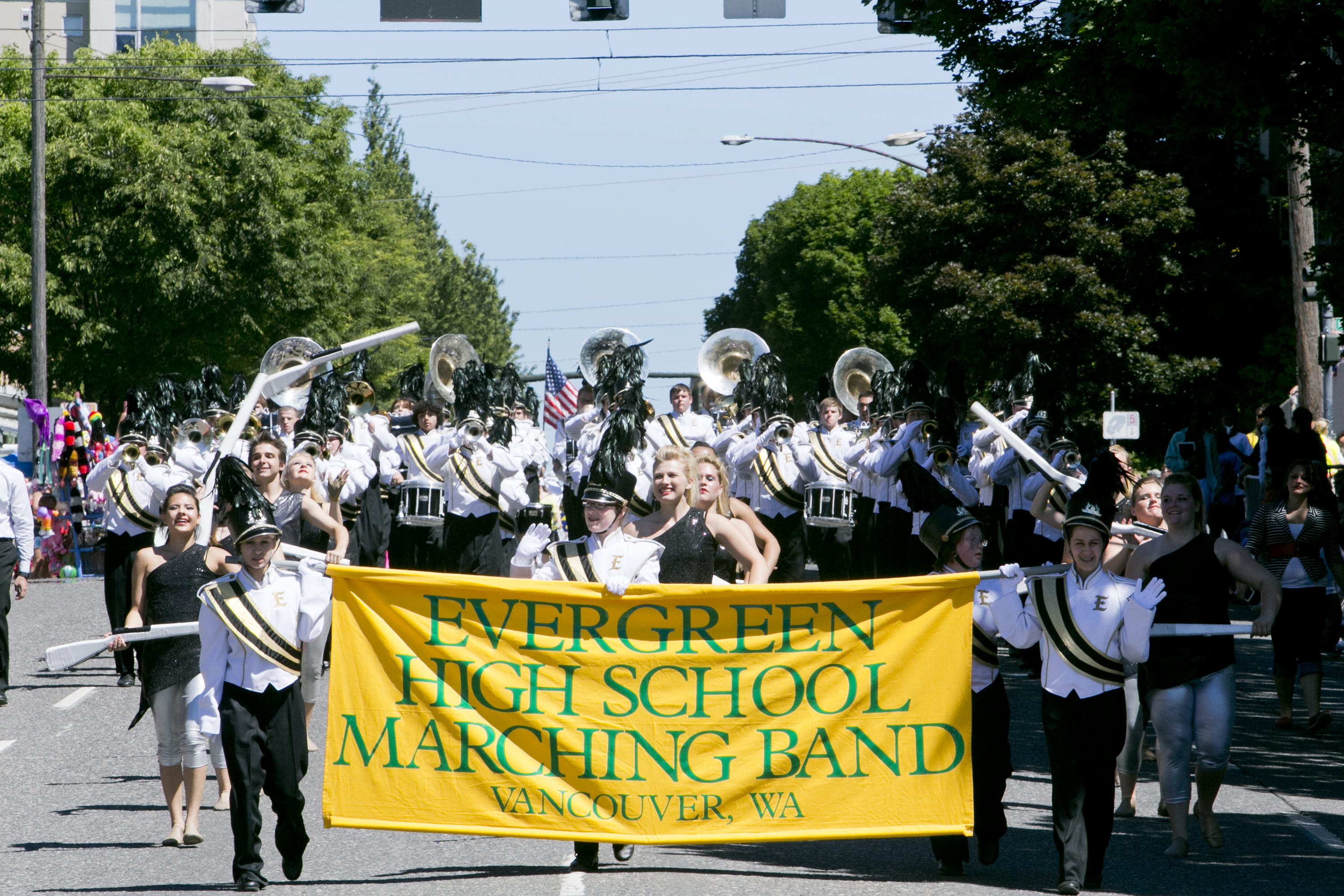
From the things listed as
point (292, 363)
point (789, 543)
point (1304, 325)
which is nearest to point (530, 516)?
point (292, 363)

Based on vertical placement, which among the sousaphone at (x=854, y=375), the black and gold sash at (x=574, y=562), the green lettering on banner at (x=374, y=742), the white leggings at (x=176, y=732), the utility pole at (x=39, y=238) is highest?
the utility pole at (x=39, y=238)

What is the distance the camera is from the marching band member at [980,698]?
7.33 m

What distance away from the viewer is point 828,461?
51.0ft

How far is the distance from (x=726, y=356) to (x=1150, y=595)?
13544 millimetres

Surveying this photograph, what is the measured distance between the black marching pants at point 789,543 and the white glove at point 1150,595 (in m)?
8.75

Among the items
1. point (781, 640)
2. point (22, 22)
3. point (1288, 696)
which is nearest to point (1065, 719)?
point (781, 640)

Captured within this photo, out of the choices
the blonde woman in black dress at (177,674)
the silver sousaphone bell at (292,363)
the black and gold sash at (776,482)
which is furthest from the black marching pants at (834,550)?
the blonde woman in black dress at (177,674)

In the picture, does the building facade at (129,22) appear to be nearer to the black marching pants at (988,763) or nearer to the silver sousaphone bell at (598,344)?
the silver sousaphone bell at (598,344)

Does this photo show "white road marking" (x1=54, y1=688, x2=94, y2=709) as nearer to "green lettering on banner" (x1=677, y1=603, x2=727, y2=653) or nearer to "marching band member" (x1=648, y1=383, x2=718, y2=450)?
"marching band member" (x1=648, y1=383, x2=718, y2=450)

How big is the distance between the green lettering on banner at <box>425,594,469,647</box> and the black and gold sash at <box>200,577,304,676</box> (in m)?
0.55

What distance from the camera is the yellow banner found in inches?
279

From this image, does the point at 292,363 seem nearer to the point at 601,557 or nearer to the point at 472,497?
the point at 472,497

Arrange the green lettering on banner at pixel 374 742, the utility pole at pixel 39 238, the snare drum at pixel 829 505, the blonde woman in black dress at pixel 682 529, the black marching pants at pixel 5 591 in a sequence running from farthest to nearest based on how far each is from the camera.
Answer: the utility pole at pixel 39 238 → the snare drum at pixel 829 505 → the black marching pants at pixel 5 591 → the blonde woman in black dress at pixel 682 529 → the green lettering on banner at pixel 374 742

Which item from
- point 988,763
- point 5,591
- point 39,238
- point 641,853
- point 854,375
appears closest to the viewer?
point 988,763
